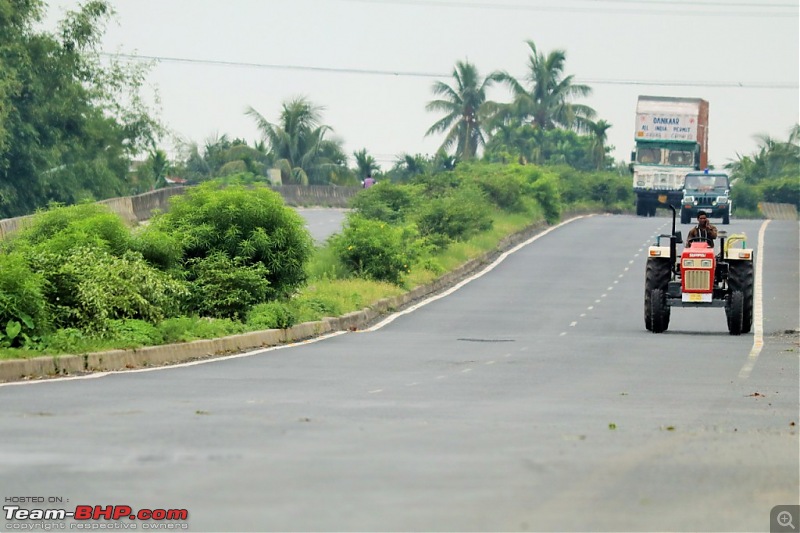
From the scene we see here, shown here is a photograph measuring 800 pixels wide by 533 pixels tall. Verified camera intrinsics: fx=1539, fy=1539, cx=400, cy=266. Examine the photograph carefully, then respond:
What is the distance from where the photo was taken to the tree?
2557 inches

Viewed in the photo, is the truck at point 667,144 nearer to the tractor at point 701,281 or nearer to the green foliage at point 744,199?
the green foliage at point 744,199

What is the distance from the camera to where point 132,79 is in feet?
240

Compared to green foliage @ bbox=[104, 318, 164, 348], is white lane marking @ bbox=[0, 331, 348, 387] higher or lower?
lower

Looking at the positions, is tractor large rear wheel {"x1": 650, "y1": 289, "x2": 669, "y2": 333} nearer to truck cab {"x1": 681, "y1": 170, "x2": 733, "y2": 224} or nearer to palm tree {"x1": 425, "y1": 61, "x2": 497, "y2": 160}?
truck cab {"x1": 681, "y1": 170, "x2": 733, "y2": 224}

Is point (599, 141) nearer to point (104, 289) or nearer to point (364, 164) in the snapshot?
point (364, 164)

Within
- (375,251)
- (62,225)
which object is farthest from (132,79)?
(62,225)

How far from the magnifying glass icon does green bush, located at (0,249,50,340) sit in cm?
1369

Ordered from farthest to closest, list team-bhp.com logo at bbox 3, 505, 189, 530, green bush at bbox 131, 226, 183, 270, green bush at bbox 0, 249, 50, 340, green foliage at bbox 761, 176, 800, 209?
green foliage at bbox 761, 176, 800, 209 < green bush at bbox 131, 226, 183, 270 < green bush at bbox 0, 249, 50, 340 < team-bhp.com logo at bbox 3, 505, 189, 530

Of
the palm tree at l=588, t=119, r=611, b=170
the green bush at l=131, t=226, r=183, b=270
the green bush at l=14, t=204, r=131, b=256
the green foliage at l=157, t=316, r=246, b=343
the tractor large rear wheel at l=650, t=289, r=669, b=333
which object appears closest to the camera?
the green foliage at l=157, t=316, r=246, b=343

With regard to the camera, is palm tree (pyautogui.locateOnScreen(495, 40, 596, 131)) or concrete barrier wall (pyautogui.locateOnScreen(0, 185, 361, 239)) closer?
concrete barrier wall (pyautogui.locateOnScreen(0, 185, 361, 239))

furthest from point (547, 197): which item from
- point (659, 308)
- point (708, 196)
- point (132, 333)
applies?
point (132, 333)

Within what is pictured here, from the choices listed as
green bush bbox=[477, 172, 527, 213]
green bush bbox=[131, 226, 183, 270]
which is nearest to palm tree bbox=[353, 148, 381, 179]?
green bush bbox=[477, 172, 527, 213]

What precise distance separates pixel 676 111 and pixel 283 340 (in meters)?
47.9

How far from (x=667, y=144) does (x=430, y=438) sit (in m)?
61.9
